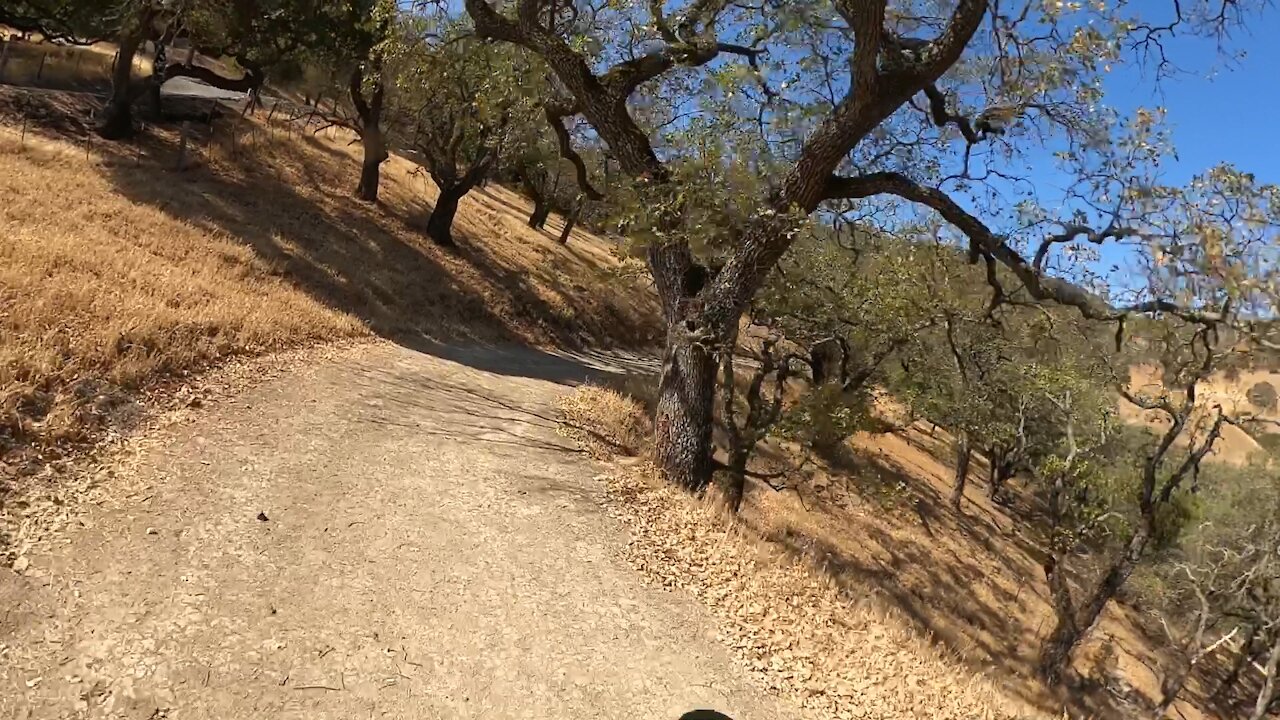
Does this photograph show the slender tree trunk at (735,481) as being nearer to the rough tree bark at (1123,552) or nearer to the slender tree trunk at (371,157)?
the rough tree bark at (1123,552)

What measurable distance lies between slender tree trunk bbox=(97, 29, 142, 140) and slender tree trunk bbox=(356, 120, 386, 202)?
17.7 feet

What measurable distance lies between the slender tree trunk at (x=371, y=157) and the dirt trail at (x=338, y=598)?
1500 centimetres

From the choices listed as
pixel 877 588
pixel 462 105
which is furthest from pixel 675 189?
pixel 462 105

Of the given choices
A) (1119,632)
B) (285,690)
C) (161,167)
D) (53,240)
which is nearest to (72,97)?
(161,167)

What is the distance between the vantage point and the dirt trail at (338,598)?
422cm

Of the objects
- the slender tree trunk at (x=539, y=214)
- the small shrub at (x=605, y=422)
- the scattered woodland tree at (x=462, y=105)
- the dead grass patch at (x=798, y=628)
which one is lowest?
the small shrub at (x=605, y=422)

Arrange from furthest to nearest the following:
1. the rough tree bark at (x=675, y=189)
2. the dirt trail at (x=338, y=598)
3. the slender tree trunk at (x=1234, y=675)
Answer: the slender tree trunk at (x=1234, y=675) < the rough tree bark at (x=675, y=189) < the dirt trail at (x=338, y=598)

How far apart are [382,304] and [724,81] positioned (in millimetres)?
9352

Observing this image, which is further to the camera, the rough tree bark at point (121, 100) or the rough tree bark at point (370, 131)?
the rough tree bark at point (370, 131)

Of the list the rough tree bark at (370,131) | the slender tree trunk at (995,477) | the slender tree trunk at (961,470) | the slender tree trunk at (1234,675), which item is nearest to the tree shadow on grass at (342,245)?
the rough tree bark at (370,131)

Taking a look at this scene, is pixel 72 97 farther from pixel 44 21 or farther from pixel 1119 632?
pixel 1119 632

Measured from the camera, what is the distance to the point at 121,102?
1812 cm

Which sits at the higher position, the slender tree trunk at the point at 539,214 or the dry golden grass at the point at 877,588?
the slender tree trunk at the point at 539,214

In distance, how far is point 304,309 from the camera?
11938 mm
